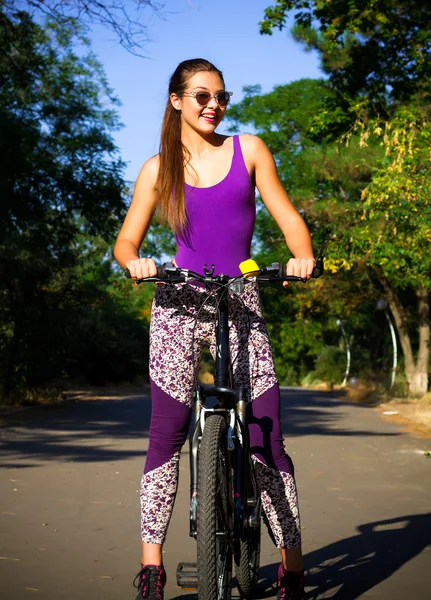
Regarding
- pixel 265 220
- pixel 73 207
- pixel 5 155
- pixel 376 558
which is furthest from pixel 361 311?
pixel 376 558

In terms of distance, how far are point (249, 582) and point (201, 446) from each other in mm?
1075

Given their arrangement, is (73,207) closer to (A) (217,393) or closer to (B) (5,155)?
(B) (5,155)

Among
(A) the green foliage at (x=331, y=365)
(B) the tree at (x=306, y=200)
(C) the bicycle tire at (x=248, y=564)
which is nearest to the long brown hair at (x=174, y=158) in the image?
(C) the bicycle tire at (x=248, y=564)

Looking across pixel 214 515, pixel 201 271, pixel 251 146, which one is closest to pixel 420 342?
pixel 251 146

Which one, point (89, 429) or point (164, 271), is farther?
point (89, 429)

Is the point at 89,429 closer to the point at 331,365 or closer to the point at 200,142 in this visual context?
the point at 200,142

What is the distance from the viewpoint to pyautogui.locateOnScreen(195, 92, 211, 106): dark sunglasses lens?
4.43 meters

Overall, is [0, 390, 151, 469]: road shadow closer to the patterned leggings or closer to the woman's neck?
the patterned leggings

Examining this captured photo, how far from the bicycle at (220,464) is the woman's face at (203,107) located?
0.68 m

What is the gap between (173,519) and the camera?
7.34 m

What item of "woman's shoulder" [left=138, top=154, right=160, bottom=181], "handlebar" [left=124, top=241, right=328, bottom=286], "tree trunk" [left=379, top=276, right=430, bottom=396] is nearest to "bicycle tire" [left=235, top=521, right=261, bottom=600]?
"handlebar" [left=124, top=241, right=328, bottom=286]

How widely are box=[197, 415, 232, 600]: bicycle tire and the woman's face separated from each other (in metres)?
1.24

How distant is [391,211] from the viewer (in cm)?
1593

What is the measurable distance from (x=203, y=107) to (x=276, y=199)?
483 mm
